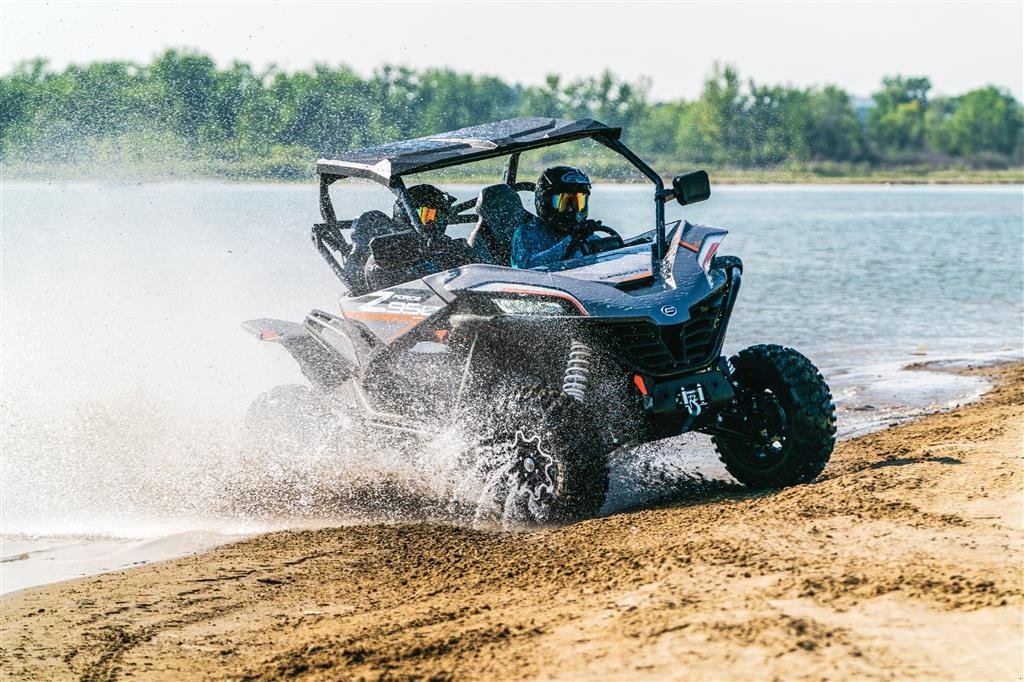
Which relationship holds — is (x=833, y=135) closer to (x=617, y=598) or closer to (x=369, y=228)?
(x=369, y=228)

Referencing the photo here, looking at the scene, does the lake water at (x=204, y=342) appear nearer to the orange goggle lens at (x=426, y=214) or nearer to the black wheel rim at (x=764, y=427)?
the black wheel rim at (x=764, y=427)

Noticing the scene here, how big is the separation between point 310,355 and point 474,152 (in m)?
1.96

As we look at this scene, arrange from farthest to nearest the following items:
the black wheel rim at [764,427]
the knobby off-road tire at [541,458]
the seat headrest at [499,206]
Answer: the seat headrest at [499,206] < the black wheel rim at [764,427] < the knobby off-road tire at [541,458]

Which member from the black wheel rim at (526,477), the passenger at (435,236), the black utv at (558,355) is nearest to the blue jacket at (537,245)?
the black utv at (558,355)

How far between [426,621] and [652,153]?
369ft

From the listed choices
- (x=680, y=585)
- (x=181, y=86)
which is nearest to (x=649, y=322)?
(x=680, y=585)

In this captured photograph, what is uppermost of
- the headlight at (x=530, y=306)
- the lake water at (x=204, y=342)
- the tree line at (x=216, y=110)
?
the tree line at (x=216, y=110)

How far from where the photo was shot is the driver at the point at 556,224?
8375 mm

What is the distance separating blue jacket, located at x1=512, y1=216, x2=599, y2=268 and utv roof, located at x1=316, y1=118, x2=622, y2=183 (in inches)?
20.0

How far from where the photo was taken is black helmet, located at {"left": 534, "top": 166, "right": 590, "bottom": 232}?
8.39 metres

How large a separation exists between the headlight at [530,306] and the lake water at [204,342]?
4.10ft

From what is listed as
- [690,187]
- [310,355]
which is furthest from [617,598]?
[310,355]

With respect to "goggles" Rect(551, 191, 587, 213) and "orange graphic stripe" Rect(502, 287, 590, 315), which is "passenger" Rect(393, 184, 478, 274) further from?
"orange graphic stripe" Rect(502, 287, 590, 315)

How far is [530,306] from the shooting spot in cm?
757
